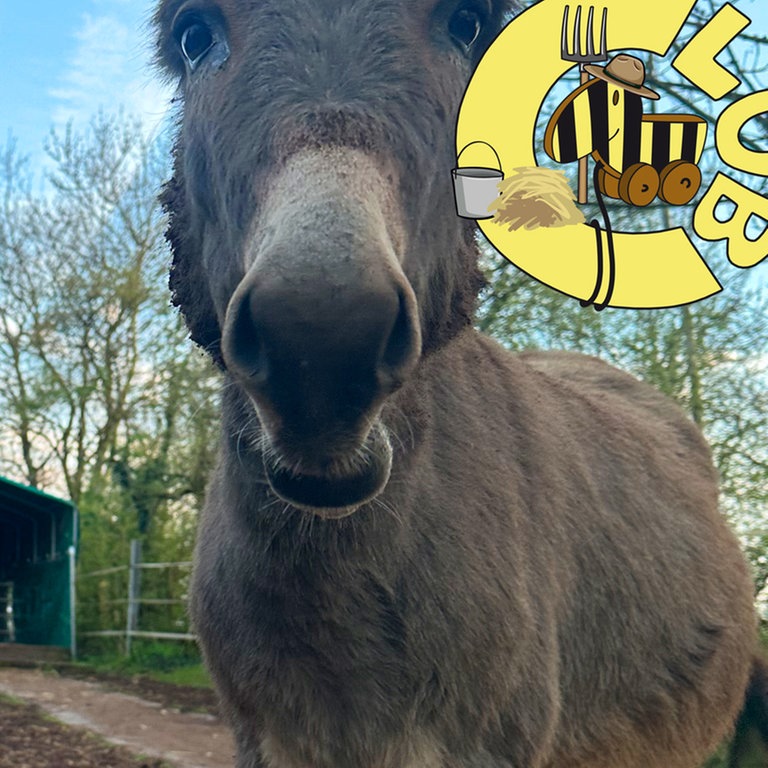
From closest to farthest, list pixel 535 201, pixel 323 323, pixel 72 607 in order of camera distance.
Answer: pixel 323 323 → pixel 535 201 → pixel 72 607

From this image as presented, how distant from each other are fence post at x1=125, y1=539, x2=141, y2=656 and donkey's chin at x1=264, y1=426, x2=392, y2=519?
11.7 metres

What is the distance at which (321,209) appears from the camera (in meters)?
1.30

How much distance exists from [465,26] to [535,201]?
53 centimetres

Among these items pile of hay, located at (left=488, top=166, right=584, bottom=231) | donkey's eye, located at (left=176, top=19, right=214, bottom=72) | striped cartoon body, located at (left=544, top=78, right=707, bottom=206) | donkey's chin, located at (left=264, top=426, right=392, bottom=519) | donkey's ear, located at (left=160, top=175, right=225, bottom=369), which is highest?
striped cartoon body, located at (left=544, top=78, right=707, bottom=206)

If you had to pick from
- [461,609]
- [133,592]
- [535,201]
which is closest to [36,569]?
[133,592]

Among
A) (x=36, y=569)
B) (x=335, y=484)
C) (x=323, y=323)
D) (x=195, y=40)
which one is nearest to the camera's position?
(x=323, y=323)

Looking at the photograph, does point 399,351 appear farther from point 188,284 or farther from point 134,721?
point 134,721

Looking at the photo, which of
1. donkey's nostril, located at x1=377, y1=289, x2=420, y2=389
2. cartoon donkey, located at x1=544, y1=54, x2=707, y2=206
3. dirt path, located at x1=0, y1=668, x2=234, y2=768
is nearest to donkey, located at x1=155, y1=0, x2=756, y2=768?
donkey's nostril, located at x1=377, y1=289, x2=420, y2=389

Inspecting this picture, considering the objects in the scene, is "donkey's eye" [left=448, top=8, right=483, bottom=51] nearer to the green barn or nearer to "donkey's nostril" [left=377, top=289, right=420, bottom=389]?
"donkey's nostril" [left=377, top=289, right=420, bottom=389]

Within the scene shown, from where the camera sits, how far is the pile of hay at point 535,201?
2199 mm

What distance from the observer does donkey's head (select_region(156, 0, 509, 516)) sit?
1.24 meters

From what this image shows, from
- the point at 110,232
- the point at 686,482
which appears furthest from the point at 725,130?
the point at 110,232

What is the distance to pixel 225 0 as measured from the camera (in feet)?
5.91

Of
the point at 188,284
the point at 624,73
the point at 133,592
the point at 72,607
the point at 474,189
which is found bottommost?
the point at 72,607
